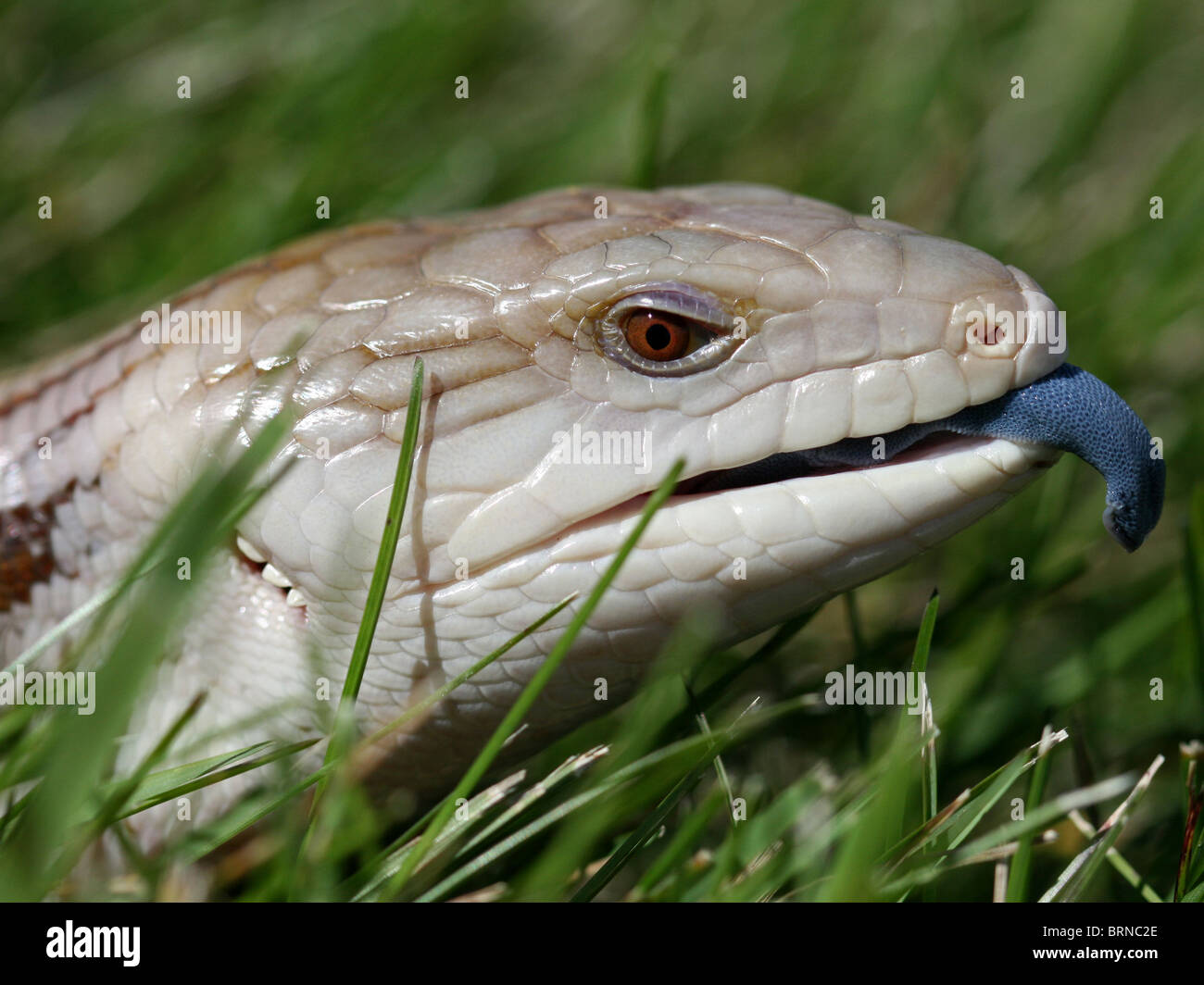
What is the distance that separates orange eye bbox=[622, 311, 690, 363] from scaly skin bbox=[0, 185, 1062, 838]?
51 mm

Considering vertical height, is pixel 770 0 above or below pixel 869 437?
above

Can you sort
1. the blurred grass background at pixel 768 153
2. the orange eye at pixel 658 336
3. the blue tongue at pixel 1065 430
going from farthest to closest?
the blurred grass background at pixel 768 153 < the orange eye at pixel 658 336 < the blue tongue at pixel 1065 430

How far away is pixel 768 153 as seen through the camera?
5.14 meters

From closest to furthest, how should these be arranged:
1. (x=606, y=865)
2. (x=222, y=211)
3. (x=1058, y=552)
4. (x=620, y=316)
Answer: (x=606, y=865), (x=620, y=316), (x=1058, y=552), (x=222, y=211)

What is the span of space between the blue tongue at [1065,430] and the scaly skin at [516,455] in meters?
0.03

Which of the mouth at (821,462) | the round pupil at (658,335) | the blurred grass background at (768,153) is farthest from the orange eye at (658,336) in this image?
the blurred grass background at (768,153)

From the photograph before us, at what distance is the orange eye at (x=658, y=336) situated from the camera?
2.14 m

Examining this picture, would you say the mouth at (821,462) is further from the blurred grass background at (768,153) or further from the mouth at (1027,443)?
the blurred grass background at (768,153)

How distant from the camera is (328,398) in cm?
219

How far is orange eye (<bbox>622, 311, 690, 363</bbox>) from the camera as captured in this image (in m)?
2.14

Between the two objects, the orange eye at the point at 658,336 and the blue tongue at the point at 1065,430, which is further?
the orange eye at the point at 658,336

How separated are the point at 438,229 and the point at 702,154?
2781mm
